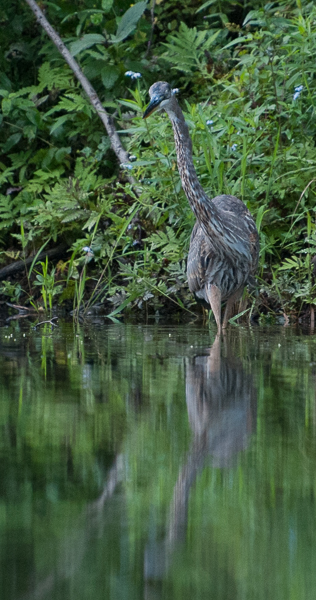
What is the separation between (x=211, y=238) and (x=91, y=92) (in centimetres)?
325

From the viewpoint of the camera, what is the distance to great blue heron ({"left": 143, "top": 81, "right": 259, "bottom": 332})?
5852 millimetres

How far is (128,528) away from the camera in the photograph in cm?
162

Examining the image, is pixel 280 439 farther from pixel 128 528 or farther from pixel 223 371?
pixel 223 371

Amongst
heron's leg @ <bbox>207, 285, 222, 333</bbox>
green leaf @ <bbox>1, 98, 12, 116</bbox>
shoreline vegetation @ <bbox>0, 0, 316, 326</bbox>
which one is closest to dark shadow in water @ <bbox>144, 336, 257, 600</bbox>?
heron's leg @ <bbox>207, 285, 222, 333</bbox>

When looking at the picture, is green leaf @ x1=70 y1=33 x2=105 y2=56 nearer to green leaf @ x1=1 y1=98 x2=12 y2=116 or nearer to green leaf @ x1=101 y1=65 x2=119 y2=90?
green leaf @ x1=101 y1=65 x2=119 y2=90

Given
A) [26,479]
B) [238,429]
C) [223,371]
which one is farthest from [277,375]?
[26,479]

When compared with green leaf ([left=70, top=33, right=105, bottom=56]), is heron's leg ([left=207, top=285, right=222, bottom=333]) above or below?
below

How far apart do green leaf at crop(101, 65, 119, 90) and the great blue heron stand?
2.42 metres

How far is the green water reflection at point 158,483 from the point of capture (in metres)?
1.39

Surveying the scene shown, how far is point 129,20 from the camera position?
8.21 meters

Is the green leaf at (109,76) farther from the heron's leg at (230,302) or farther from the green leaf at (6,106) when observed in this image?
the heron's leg at (230,302)

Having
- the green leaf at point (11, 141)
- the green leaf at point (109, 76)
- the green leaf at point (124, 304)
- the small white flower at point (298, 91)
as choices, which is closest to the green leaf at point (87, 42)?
the green leaf at point (109, 76)

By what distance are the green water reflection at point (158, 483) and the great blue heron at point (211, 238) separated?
6.98 ft

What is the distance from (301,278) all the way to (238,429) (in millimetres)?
4267
